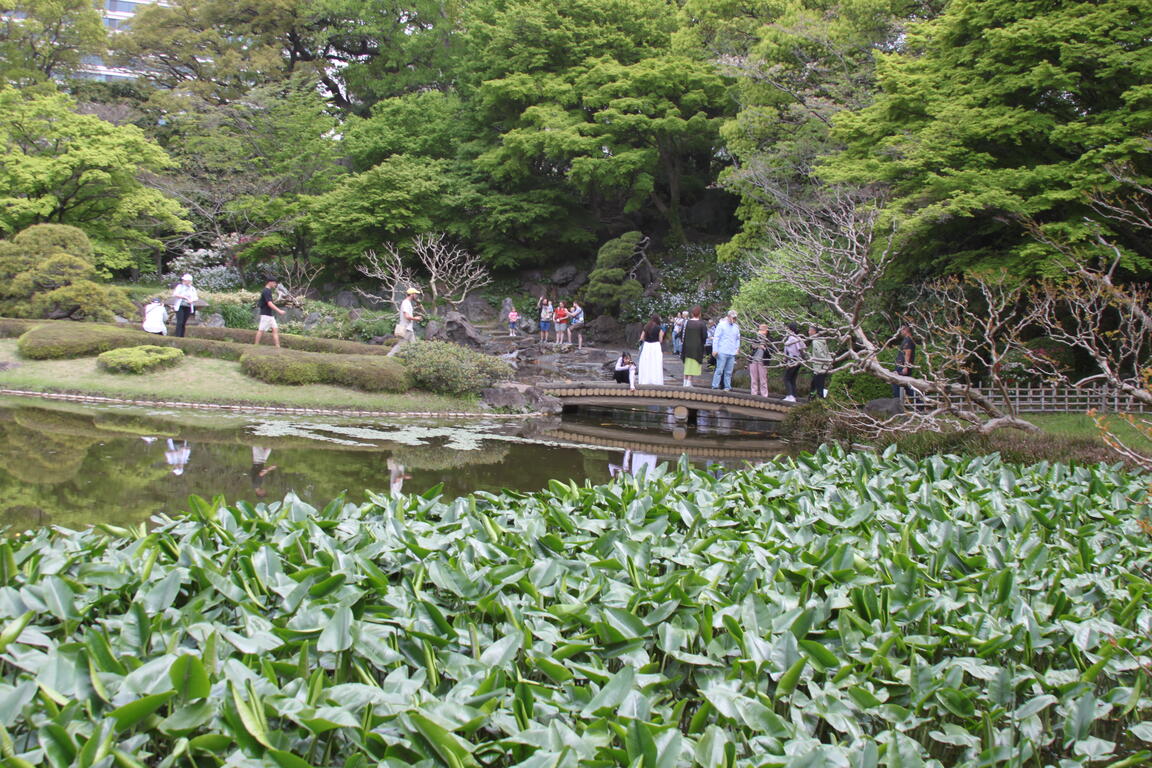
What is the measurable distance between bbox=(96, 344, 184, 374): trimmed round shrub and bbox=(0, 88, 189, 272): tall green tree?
9.15m

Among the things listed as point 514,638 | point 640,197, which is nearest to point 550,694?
point 514,638

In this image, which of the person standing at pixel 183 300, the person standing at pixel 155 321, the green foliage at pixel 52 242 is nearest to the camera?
the person standing at pixel 183 300

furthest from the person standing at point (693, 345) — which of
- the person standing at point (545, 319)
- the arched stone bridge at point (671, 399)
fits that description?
the person standing at point (545, 319)

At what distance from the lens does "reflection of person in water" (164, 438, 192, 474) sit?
8.98m

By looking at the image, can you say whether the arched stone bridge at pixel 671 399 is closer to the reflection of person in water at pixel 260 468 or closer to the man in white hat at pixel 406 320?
the man in white hat at pixel 406 320

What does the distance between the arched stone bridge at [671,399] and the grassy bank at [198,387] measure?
2177 millimetres

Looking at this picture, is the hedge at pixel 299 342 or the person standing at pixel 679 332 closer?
the hedge at pixel 299 342

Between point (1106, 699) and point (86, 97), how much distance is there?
122 ft

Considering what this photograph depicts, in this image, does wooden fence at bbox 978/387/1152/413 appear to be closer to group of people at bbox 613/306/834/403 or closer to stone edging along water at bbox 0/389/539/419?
group of people at bbox 613/306/834/403

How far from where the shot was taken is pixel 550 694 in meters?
2.56

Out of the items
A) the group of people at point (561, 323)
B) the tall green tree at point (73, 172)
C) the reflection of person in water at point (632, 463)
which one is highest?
the tall green tree at point (73, 172)

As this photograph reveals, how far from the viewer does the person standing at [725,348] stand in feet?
55.1

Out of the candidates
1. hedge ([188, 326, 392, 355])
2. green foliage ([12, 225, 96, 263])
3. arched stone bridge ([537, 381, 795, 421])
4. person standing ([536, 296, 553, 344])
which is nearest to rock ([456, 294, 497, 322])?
person standing ([536, 296, 553, 344])

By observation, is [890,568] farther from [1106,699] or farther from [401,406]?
[401,406]
